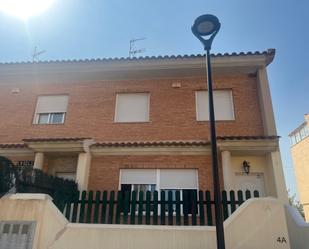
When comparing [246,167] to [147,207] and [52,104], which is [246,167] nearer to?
[147,207]

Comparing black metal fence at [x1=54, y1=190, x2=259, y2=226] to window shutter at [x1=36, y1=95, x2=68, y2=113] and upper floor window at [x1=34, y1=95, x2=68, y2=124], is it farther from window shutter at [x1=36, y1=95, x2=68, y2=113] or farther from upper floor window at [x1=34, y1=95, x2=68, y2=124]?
window shutter at [x1=36, y1=95, x2=68, y2=113]

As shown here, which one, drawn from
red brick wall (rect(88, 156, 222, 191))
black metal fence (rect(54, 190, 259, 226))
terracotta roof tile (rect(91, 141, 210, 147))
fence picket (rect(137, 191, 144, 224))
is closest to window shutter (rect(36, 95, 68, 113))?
terracotta roof tile (rect(91, 141, 210, 147))

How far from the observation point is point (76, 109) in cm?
1265

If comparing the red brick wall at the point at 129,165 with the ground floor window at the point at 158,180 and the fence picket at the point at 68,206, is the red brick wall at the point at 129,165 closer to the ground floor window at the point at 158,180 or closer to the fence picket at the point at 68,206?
the ground floor window at the point at 158,180

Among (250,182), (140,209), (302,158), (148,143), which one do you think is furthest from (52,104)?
(302,158)

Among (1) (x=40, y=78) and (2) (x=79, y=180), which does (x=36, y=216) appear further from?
(1) (x=40, y=78)

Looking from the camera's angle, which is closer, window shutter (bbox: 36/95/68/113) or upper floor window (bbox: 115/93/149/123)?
upper floor window (bbox: 115/93/149/123)

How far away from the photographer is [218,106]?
1206 centimetres

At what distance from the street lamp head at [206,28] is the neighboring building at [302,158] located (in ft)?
85.8

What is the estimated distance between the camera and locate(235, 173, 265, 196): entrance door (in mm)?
10695

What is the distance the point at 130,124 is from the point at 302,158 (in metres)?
24.9

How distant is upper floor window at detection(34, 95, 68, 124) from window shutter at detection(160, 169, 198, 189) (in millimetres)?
5770

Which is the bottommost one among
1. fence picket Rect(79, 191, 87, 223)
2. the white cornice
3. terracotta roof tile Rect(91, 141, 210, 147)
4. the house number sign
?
the house number sign

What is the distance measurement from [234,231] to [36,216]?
4.60 m
